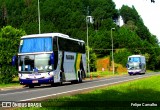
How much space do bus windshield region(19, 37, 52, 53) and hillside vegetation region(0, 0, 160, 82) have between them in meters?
75.5

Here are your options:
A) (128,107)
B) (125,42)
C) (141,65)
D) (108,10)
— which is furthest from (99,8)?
(128,107)

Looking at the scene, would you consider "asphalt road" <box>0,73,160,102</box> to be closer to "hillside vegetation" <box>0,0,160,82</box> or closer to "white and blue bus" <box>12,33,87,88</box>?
"white and blue bus" <box>12,33,87,88</box>

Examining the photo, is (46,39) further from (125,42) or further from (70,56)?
(125,42)

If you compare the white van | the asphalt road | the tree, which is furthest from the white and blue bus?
the white van

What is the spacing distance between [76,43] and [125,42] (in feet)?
276

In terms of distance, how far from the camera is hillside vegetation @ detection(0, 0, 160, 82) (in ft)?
388

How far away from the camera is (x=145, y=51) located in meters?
123

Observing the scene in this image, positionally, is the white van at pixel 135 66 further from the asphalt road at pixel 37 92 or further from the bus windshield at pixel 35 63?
the bus windshield at pixel 35 63

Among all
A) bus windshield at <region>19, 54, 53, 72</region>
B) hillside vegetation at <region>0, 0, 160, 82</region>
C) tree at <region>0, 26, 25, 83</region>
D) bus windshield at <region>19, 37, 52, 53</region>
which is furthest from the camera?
hillside vegetation at <region>0, 0, 160, 82</region>

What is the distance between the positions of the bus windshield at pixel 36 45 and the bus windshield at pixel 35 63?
0.46m

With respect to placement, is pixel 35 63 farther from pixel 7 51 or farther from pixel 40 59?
pixel 7 51

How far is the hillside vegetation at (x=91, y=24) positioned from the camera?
118 metres

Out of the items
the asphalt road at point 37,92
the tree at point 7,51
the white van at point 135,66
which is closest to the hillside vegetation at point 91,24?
the white van at point 135,66

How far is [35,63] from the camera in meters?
31.7
